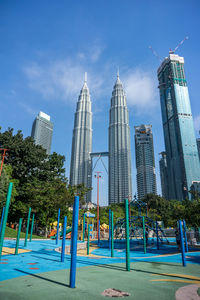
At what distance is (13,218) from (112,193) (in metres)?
163

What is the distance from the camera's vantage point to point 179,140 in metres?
Answer: 165

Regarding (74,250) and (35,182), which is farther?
(35,182)

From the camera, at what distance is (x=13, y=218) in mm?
33812

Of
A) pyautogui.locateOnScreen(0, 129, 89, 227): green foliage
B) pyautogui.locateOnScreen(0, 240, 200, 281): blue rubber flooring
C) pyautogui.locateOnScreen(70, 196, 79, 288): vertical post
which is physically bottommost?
pyautogui.locateOnScreen(0, 240, 200, 281): blue rubber flooring

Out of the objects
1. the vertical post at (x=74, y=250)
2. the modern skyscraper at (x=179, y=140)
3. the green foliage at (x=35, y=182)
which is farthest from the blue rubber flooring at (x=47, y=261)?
the modern skyscraper at (x=179, y=140)

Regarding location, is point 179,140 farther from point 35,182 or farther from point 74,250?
point 74,250

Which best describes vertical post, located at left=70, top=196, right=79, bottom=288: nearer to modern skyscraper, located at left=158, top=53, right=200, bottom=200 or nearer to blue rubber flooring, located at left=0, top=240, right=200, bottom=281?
blue rubber flooring, located at left=0, top=240, right=200, bottom=281

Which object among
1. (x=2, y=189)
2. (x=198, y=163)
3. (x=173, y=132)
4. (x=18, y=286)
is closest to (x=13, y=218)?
(x=2, y=189)

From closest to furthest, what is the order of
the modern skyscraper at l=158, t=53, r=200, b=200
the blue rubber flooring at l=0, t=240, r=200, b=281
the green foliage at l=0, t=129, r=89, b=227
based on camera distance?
the blue rubber flooring at l=0, t=240, r=200, b=281 < the green foliage at l=0, t=129, r=89, b=227 < the modern skyscraper at l=158, t=53, r=200, b=200

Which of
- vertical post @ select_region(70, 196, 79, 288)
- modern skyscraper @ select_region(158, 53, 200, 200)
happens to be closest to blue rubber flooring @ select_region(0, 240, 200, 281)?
vertical post @ select_region(70, 196, 79, 288)

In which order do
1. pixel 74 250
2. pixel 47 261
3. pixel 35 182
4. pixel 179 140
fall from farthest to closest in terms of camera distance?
pixel 179 140 < pixel 35 182 < pixel 47 261 < pixel 74 250

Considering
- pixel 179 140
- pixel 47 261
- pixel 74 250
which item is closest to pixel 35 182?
pixel 47 261

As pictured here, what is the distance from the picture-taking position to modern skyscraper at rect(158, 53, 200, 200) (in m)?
153

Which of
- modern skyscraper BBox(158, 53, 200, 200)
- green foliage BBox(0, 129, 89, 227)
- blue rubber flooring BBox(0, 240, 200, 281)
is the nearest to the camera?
blue rubber flooring BBox(0, 240, 200, 281)
